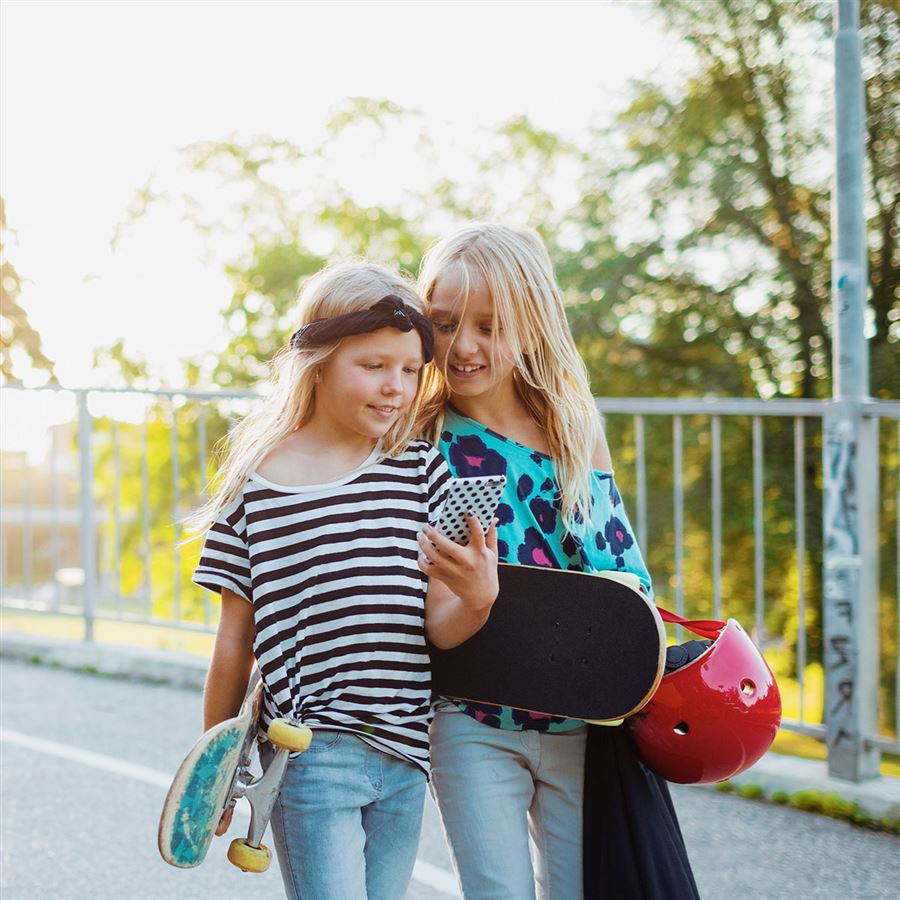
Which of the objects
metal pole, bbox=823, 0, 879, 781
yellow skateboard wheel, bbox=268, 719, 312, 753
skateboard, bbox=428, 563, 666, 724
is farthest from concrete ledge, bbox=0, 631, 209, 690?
yellow skateboard wheel, bbox=268, 719, 312, 753

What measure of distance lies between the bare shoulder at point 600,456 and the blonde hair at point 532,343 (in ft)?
0.11

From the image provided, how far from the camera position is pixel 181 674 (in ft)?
19.4

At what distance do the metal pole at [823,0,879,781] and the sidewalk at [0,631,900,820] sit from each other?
115mm

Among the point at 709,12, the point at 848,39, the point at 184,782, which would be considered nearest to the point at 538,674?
the point at 184,782

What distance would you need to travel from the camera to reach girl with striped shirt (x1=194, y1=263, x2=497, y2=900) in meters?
1.98

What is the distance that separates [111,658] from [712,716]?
4.73m

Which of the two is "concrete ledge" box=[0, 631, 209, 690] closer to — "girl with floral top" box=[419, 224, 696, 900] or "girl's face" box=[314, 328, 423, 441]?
"girl with floral top" box=[419, 224, 696, 900]

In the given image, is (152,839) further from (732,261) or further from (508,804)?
(732,261)

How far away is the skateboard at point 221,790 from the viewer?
74.6 inches

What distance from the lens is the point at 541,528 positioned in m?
2.29

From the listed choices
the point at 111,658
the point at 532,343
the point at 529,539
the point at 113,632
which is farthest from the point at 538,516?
the point at 113,632

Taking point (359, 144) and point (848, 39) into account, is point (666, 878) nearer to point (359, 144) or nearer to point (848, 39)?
point (848, 39)

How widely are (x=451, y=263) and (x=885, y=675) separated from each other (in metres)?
10.7

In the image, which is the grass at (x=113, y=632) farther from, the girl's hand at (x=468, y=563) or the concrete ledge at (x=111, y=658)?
the girl's hand at (x=468, y=563)
